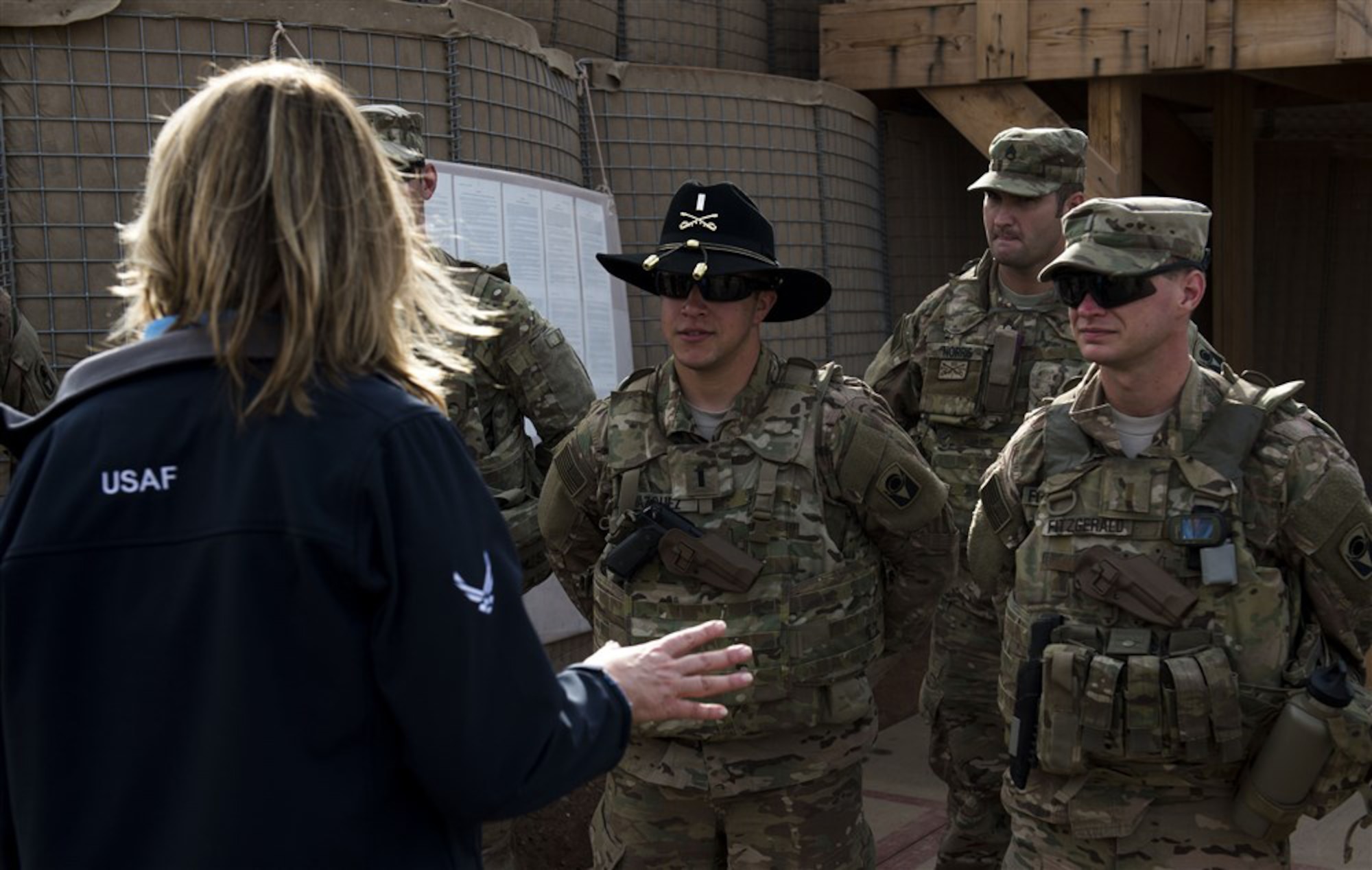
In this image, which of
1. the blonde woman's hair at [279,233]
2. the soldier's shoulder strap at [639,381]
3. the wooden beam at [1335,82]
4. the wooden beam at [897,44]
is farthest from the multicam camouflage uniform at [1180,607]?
the wooden beam at [1335,82]

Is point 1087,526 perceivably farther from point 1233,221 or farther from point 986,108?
point 1233,221

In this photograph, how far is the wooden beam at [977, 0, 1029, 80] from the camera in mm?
7551

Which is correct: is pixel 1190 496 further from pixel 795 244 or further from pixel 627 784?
pixel 795 244

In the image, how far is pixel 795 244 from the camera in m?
7.34

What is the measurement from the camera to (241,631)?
69.4 inches

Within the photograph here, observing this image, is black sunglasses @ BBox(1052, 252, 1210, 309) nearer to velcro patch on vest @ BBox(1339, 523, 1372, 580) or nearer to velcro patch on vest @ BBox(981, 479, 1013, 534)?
velcro patch on vest @ BBox(981, 479, 1013, 534)

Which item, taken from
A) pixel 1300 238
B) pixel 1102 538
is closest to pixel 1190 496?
pixel 1102 538

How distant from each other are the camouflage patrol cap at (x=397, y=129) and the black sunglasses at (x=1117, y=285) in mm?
1868

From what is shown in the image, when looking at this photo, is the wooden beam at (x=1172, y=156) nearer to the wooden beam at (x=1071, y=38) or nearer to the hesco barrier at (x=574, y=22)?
the wooden beam at (x=1071, y=38)

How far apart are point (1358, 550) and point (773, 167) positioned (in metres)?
4.27

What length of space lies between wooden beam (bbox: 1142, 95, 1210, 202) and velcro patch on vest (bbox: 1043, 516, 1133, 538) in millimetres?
6080

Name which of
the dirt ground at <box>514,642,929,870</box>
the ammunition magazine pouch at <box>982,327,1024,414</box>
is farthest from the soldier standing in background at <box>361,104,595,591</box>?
the ammunition magazine pouch at <box>982,327,1024,414</box>

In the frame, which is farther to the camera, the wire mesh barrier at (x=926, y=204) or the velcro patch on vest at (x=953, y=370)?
the wire mesh barrier at (x=926, y=204)

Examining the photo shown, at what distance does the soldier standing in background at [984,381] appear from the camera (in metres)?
5.04
